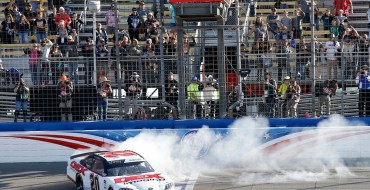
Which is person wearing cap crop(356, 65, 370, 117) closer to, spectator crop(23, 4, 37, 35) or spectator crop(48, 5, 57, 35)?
spectator crop(48, 5, 57, 35)

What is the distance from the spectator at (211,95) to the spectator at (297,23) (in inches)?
101

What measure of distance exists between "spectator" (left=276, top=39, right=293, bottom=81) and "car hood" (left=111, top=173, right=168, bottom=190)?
5.14 metres

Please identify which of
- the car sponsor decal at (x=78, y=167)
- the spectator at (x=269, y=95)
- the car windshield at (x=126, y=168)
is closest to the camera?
the car windshield at (x=126, y=168)

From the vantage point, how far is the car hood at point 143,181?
1580 cm

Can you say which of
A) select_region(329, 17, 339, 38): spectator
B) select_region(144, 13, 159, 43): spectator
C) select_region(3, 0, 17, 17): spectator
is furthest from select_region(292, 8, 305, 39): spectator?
select_region(3, 0, 17, 17): spectator

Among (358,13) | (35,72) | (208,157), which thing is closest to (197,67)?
(208,157)

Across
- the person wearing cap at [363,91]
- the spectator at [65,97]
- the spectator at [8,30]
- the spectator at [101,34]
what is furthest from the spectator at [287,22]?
the spectator at [8,30]

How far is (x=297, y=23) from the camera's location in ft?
71.2

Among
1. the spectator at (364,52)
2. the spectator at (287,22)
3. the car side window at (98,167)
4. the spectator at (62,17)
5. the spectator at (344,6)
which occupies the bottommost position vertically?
the car side window at (98,167)

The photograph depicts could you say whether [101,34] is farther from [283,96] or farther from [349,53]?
[349,53]

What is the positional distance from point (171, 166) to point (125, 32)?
4.16 metres

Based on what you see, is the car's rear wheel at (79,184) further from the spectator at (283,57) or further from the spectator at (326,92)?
the spectator at (326,92)

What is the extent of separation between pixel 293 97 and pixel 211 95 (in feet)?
6.50

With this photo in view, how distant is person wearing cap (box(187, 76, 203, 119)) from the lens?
2005 centimetres
